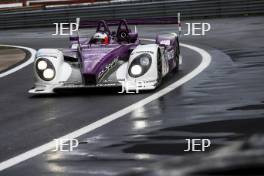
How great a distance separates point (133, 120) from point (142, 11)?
69.6 ft

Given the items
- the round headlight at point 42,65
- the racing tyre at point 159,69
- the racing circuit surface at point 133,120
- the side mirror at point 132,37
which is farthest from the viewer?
the side mirror at point 132,37

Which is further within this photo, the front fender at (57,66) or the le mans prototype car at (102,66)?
the front fender at (57,66)

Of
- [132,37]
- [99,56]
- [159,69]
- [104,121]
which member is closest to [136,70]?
[159,69]

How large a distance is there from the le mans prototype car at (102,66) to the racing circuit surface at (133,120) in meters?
0.23

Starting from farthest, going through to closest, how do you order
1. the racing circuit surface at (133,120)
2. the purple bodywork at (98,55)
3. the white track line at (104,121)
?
the purple bodywork at (98,55), the white track line at (104,121), the racing circuit surface at (133,120)

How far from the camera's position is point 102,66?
10938mm

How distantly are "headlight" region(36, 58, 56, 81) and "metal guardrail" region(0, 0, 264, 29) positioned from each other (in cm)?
1776

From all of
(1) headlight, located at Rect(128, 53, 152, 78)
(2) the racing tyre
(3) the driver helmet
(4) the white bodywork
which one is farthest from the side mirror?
(1) headlight, located at Rect(128, 53, 152, 78)

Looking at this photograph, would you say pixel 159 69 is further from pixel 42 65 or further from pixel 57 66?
pixel 42 65

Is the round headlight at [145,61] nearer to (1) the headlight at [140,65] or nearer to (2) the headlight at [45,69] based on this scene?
(1) the headlight at [140,65]

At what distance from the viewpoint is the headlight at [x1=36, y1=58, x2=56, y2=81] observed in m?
11.3

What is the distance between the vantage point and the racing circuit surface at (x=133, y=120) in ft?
21.8

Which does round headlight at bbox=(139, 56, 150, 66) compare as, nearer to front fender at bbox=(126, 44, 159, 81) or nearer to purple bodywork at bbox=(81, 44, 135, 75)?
front fender at bbox=(126, 44, 159, 81)

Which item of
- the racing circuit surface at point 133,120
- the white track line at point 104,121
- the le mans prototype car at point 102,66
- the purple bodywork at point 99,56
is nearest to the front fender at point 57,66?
the le mans prototype car at point 102,66
